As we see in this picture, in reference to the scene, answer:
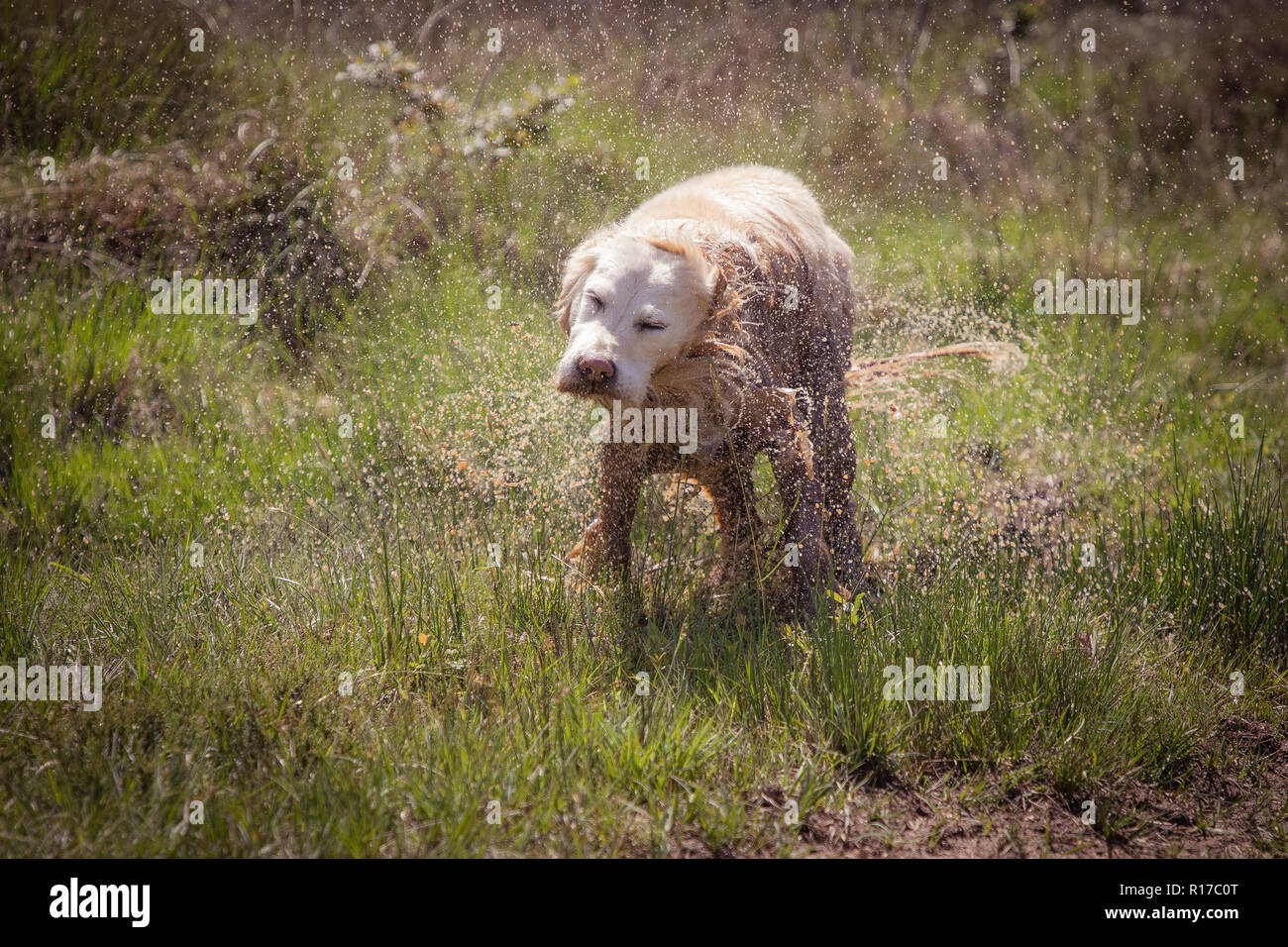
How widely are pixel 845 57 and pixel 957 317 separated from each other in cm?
367

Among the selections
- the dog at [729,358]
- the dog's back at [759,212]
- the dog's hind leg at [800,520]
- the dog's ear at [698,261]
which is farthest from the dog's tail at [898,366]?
the dog's ear at [698,261]

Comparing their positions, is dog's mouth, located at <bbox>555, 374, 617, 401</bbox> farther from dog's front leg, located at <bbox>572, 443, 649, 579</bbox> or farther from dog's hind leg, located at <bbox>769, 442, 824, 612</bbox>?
dog's hind leg, located at <bbox>769, 442, 824, 612</bbox>

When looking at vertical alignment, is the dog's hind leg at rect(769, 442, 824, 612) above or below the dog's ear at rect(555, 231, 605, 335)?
below

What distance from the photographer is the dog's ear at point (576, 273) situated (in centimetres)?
373

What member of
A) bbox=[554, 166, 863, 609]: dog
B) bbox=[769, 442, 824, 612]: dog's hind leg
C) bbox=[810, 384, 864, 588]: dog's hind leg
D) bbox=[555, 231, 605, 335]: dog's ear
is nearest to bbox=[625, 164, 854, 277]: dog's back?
bbox=[554, 166, 863, 609]: dog

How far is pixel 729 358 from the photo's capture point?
3.78m

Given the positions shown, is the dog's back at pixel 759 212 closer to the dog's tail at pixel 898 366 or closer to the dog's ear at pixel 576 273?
Result: the dog's ear at pixel 576 273

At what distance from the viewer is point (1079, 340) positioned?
6086 mm

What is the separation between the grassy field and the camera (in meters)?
3.01

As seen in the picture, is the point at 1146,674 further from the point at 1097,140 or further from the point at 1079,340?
the point at 1097,140

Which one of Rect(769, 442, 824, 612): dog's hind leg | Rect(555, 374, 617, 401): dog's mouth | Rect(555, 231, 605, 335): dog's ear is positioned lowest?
Rect(769, 442, 824, 612): dog's hind leg

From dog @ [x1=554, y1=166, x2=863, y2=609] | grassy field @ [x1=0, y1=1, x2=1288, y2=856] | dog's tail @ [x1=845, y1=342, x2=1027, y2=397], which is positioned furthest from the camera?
dog's tail @ [x1=845, y1=342, x2=1027, y2=397]

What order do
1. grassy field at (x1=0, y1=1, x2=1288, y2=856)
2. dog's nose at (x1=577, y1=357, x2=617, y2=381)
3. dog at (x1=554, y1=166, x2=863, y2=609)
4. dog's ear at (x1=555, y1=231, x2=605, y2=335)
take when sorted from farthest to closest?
dog's ear at (x1=555, y1=231, x2=605, y2=335)
dog at (x1=554, y1=166, x2=863, y2=609)
dog's nose at (x1=577, y1=357, x2=617, y2=381)
grassy field at (x1=0, y1=1, x2=1288, y2=856)

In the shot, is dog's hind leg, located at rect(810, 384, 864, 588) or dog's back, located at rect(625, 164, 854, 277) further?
dog's hind leg, located at rect(810, 384, 864, 588)
